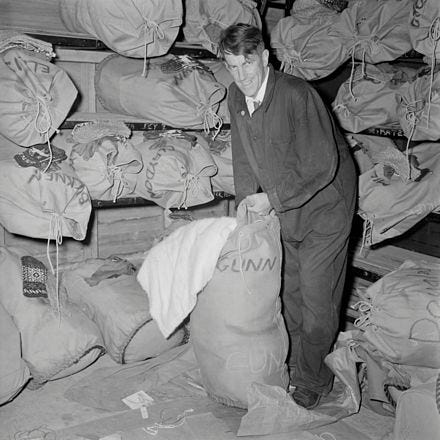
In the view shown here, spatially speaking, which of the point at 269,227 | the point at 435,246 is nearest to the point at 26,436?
the point at 269,227

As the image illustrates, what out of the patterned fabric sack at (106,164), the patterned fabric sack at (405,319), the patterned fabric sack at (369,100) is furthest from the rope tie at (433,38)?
the patterned fabric sack at (106,164)

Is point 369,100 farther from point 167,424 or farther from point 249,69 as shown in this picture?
point 167,424

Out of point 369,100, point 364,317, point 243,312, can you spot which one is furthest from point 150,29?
point 364,317

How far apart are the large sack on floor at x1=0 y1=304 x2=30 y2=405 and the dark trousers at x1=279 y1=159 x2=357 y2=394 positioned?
3.53 ft

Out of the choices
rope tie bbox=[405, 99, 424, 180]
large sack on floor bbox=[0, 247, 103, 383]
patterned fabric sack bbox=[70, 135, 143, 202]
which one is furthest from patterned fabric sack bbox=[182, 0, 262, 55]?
large sack on floor bbox=[0, 247, 103, 383]

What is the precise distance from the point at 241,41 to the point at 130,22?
611 millimetres

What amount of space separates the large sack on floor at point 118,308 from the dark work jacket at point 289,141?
2.45ft

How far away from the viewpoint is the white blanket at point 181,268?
203cm

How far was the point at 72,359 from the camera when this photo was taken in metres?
2.18

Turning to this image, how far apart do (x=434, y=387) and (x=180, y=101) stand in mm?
1510

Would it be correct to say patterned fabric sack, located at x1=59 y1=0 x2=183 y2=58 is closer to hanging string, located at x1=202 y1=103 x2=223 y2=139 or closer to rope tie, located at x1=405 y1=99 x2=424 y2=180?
hanging string, located at x1=202 y1=103 x2=223 y2=139

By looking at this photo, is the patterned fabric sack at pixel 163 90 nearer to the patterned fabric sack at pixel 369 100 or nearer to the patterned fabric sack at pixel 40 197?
the patterned fabric sack at pixel 40 197

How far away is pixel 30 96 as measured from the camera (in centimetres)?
204

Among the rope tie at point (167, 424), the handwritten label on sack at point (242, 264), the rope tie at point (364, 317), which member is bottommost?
the rope tie at point (167, 424)
